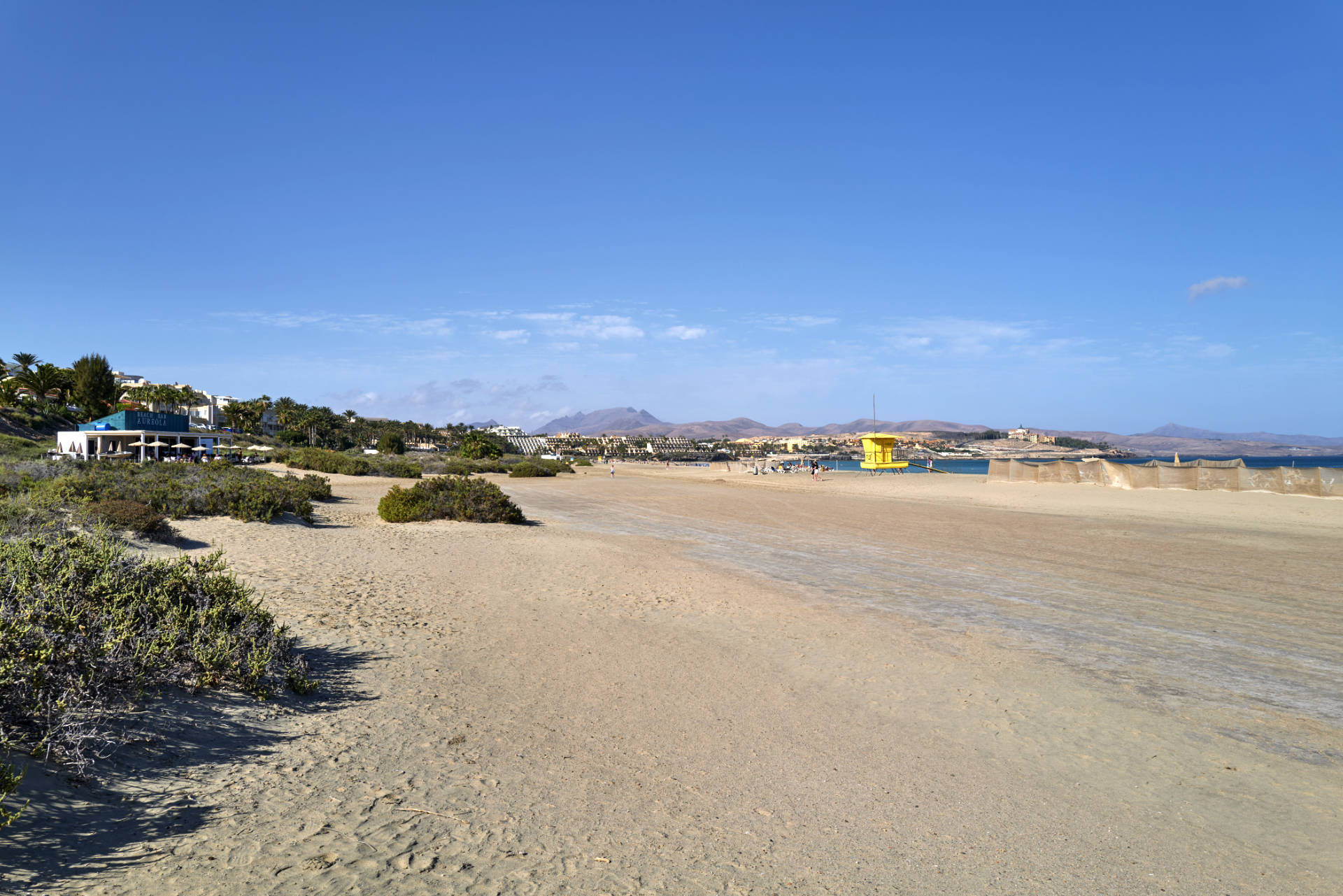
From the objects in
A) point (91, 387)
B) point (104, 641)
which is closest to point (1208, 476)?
point (104, 641)

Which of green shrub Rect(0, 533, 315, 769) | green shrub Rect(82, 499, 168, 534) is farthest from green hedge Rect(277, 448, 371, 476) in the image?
green shrub Rect(0, 533, 315, 769)

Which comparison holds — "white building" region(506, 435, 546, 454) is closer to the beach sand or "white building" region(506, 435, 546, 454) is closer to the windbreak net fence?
the windbreak net fence

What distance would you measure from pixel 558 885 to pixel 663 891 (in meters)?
0.48

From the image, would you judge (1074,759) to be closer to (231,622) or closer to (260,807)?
(260,807)

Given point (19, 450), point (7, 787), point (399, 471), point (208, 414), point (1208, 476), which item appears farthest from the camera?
point (208, 414)

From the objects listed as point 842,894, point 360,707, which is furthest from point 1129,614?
point 360,707

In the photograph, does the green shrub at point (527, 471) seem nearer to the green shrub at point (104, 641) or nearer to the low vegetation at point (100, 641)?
the low vegetation at point (100, 641)

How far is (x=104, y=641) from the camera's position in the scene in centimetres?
426

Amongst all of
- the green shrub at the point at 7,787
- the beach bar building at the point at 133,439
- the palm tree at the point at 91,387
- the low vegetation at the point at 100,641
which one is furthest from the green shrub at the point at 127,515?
the palm tree at the point at 91,387

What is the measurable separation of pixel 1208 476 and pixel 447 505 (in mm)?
28037

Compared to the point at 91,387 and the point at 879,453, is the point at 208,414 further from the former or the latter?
the point at 879,453

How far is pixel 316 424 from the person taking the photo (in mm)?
84562

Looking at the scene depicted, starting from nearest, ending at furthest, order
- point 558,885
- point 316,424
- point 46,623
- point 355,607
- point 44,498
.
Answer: point 558,885
point 46,623
point 355,607
point 44,498
point 316,424

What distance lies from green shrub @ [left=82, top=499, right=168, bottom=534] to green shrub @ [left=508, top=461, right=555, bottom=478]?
35904mm
